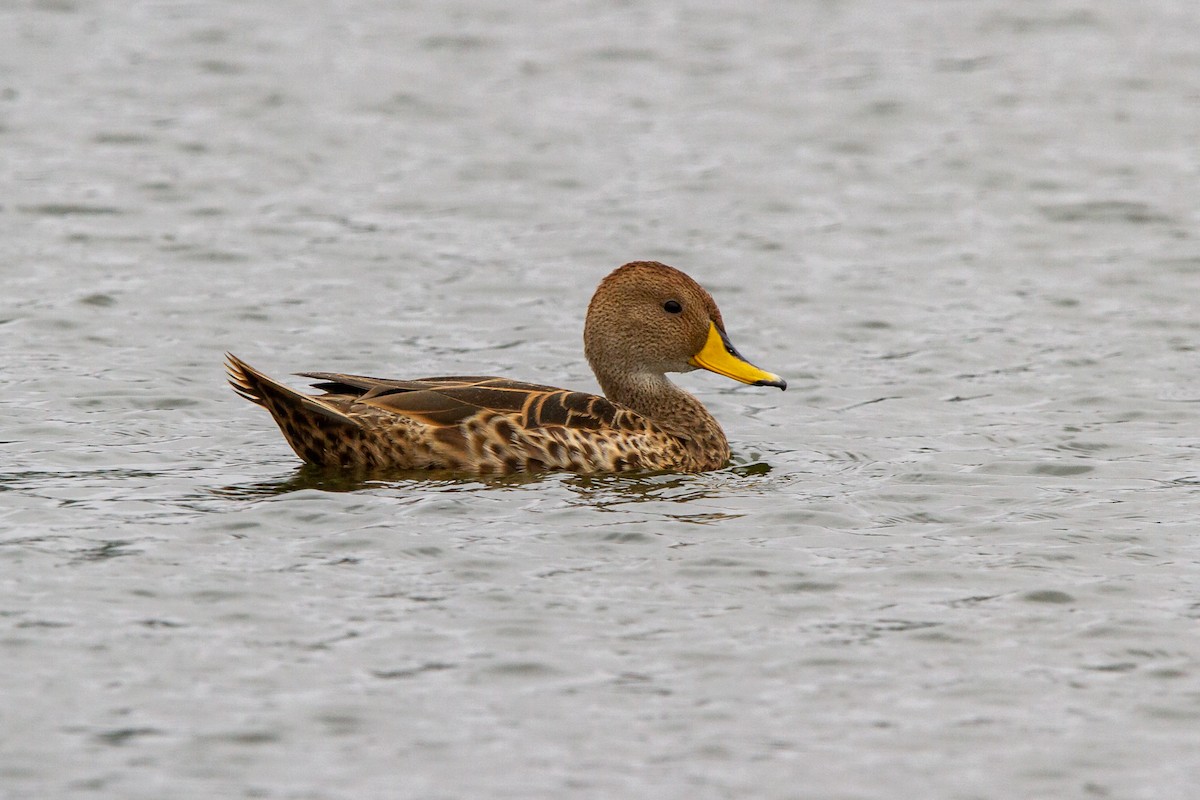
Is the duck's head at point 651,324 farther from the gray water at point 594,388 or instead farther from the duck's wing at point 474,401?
the gray water at point 594,388

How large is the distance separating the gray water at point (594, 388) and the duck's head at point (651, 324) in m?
0.64

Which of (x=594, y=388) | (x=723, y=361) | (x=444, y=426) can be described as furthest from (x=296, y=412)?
(x=594, y=388)

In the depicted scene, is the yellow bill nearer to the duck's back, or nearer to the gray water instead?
the gray water

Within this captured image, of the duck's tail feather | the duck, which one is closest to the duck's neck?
the duck

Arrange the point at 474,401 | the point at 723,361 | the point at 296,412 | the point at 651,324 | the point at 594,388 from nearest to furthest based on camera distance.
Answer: the point at 296,412 < the point at 474,401 < the point at 651,324 < the point at 723,361 < the point at 594,388

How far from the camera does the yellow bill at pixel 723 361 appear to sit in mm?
11180

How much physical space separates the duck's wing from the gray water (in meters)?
0.36

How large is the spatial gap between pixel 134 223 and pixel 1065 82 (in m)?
9.41

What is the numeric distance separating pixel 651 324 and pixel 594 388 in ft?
5.73

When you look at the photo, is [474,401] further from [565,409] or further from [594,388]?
[594,388]

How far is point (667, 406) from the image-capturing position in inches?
439

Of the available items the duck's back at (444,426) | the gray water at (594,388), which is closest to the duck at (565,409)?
the duck's back at (444,426)

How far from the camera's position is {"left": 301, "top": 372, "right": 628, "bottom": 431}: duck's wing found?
10.3 m

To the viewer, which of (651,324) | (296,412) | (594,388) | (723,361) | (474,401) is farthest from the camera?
(594,388)
